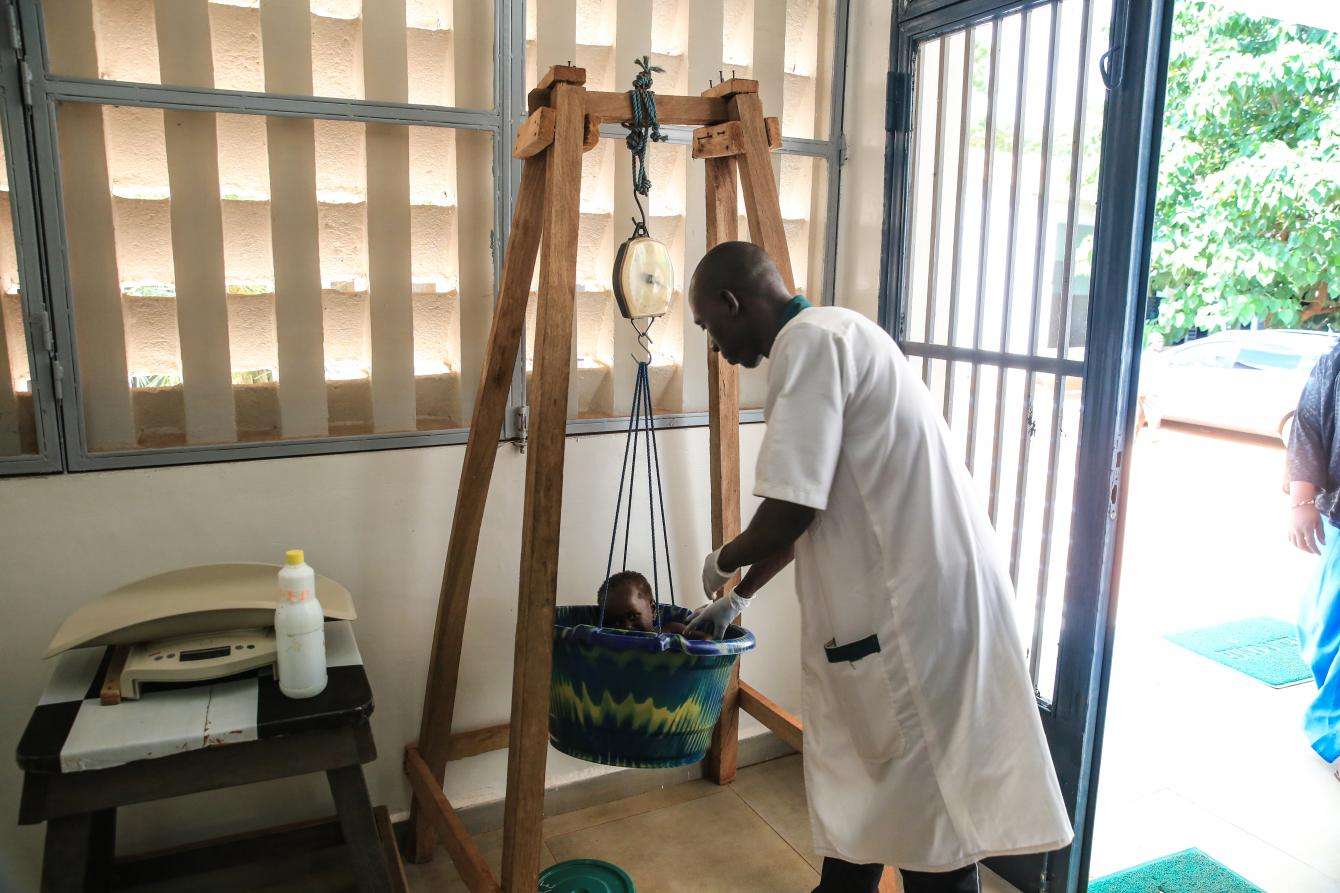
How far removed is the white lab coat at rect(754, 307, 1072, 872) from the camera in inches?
62.8

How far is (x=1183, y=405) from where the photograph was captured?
27.5ft

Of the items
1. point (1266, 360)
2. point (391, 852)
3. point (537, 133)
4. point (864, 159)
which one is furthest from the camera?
point (1266, 360)

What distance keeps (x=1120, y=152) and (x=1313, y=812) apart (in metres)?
2.22

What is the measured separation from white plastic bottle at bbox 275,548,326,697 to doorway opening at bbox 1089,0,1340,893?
2.01 m

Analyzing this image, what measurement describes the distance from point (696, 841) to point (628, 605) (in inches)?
35.0

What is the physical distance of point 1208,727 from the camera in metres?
3.38

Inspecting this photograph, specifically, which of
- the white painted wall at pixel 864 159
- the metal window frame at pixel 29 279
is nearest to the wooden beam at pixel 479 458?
the metal window frame at pixel 29 279

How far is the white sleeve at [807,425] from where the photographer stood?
157 centimetres

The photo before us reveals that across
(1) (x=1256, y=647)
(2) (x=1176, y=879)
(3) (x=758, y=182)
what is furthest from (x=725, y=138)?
(1) (x=1256, y=647)

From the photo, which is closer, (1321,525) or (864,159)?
(864,159)

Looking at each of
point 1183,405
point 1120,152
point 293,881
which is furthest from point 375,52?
point 1183,405

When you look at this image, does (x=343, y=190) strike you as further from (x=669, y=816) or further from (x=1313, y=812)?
(x=1313, y=812)

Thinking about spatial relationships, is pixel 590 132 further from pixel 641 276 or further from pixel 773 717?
pixel 773 717

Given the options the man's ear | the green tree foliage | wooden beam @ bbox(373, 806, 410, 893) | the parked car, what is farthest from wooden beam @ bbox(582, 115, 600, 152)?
the parked car
